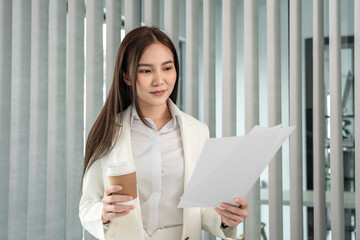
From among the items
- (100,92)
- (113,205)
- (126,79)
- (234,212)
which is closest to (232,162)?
(234,212)

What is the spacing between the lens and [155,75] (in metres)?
1.14

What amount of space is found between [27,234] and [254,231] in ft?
3.94

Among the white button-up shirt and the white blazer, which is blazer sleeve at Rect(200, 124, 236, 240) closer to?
the white blazer

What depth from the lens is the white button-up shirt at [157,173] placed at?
45.1 inches

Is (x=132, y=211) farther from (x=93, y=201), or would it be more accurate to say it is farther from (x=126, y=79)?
(x=126, y=79)

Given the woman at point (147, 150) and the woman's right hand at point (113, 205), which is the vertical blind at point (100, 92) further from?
the woman's right hand at point (113, 205)

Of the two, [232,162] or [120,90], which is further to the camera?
[120,90]

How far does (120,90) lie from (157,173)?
308 millimetres

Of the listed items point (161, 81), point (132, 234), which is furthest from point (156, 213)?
point (161, 81)

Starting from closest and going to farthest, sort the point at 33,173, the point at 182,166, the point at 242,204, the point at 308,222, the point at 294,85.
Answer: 1. the point at 242,204
2. the point at 182,166
3. the point at 294,85
4. the point at 308,222
5. the point at 33,173

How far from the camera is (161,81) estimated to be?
1.14m

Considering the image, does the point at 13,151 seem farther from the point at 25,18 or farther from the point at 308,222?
the point at 308,222

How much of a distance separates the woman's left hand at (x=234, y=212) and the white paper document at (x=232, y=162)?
0.10 meters

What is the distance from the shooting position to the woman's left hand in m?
1.04
